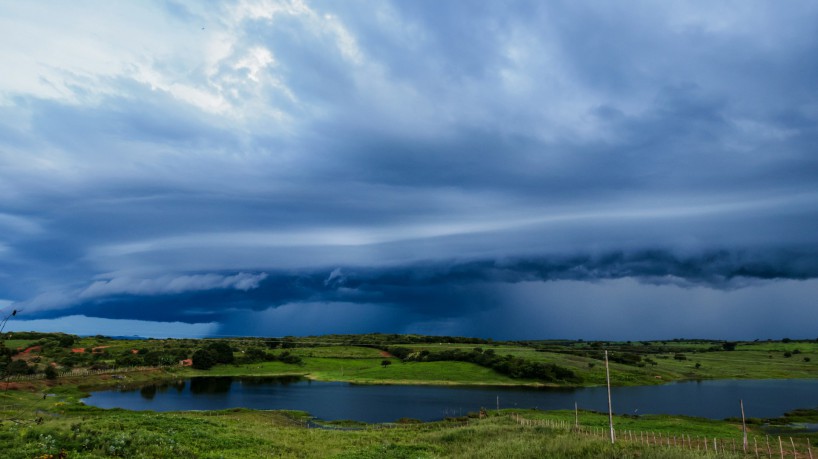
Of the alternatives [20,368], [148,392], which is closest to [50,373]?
[20,368]

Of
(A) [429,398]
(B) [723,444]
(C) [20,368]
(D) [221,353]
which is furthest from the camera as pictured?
(D) [221,353]

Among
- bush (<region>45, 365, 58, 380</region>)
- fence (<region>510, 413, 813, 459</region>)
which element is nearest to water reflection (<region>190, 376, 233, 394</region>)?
bush (<region>45, 365, 58, 380</region>)

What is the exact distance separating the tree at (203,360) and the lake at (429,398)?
1278cm

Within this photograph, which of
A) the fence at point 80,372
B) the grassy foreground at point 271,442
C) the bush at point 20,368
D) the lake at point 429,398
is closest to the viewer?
the grassy foreground at point 271,442

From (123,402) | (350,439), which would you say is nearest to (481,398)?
(350,439)

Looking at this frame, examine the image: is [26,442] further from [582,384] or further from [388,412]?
[582,384]

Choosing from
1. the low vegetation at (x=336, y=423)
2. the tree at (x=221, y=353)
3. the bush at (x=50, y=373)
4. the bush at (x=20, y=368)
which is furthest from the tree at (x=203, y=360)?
the bush at (x=20, y=368)

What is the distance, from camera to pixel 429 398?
93.1 meters

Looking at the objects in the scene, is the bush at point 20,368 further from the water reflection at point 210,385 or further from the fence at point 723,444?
the fence at point 723,444

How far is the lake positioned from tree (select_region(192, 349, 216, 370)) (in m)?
A: 12.8

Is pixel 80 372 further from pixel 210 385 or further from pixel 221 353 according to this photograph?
pixel 221 353

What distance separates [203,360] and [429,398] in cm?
7291

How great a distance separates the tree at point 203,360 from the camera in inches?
5221

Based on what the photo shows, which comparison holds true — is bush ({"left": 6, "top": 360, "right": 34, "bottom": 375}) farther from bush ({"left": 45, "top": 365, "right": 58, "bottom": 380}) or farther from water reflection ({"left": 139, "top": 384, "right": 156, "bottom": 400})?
water reflection ({"left": 139, "top": 384, "right": 156, "bottom": 400})
